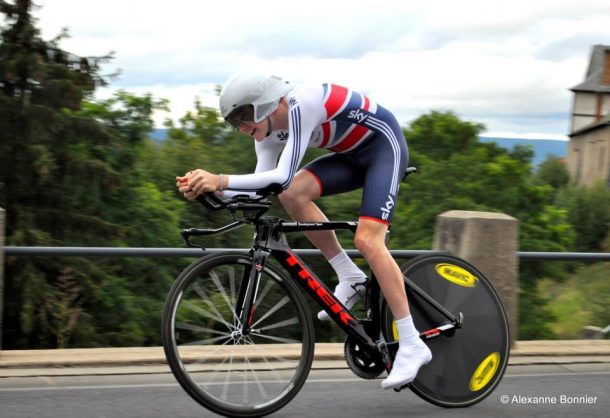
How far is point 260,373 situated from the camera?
4777 mm

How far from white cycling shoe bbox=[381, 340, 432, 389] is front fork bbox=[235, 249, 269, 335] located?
80 centimetres

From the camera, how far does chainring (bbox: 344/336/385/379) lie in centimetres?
507

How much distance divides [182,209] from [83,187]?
11.4 ft

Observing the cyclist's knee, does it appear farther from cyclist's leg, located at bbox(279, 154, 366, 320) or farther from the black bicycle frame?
cyclist's leg, located at bbox(279, 154, 366, 320)

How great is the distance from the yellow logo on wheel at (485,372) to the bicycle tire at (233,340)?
108 cm

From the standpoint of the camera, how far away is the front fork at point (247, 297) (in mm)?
4734

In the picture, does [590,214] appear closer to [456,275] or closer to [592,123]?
[592,123]

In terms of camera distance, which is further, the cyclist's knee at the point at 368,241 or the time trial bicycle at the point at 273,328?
the cyclist's knee at the point at 368,241

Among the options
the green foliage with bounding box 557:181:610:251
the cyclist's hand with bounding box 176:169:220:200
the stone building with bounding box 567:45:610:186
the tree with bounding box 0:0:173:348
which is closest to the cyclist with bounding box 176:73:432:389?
the cyclist's hand with bounding box 176:169:220:200

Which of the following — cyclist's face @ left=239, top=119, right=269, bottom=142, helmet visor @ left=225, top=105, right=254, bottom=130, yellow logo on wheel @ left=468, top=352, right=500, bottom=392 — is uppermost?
helmet visor @ left=225, top=105, right=254, bottom=130

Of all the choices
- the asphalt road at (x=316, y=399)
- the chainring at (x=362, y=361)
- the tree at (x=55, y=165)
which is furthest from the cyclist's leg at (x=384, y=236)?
the tree at (x=55, y=165)

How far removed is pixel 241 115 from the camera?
4668 millimetres

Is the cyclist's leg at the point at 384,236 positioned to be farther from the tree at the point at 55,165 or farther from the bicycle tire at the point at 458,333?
the tree at the point at 55,165

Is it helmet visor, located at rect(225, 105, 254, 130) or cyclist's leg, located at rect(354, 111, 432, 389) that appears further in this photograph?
cyclist's leg, located at rect(354, 111, 432, 389)
